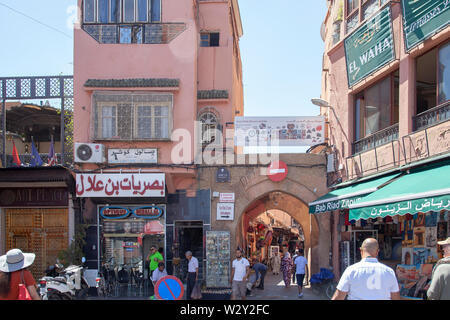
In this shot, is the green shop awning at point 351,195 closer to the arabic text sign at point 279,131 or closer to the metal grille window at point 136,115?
the arabic text sign at point 279,131

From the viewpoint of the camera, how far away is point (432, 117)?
1042cm

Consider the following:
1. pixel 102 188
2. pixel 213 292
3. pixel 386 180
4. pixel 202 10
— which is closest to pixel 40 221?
pixel 102 188

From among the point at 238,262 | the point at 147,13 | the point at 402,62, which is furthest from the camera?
the point at 147,13

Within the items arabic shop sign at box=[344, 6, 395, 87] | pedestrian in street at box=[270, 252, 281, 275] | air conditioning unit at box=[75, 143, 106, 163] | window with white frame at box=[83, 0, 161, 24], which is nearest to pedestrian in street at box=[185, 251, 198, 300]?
air conditioning unit at box=[75, 143, 106, 163]

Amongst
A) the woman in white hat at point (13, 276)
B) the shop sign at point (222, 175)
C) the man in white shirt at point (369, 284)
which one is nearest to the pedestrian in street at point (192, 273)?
the shop sign at point (222, 175)

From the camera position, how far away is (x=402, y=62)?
37.5 ft

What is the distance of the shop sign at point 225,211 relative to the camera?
54.3 feet

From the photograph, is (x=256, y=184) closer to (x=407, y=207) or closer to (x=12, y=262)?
(x=407, y=207)

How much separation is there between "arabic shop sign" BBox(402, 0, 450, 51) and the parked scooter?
9970 mm

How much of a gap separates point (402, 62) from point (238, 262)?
6.51m

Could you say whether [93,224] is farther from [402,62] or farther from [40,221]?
[402,62]

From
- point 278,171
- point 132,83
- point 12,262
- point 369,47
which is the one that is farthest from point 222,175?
point 12,262

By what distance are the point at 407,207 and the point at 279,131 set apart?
752cm

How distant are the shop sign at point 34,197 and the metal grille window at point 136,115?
8.98 feet
